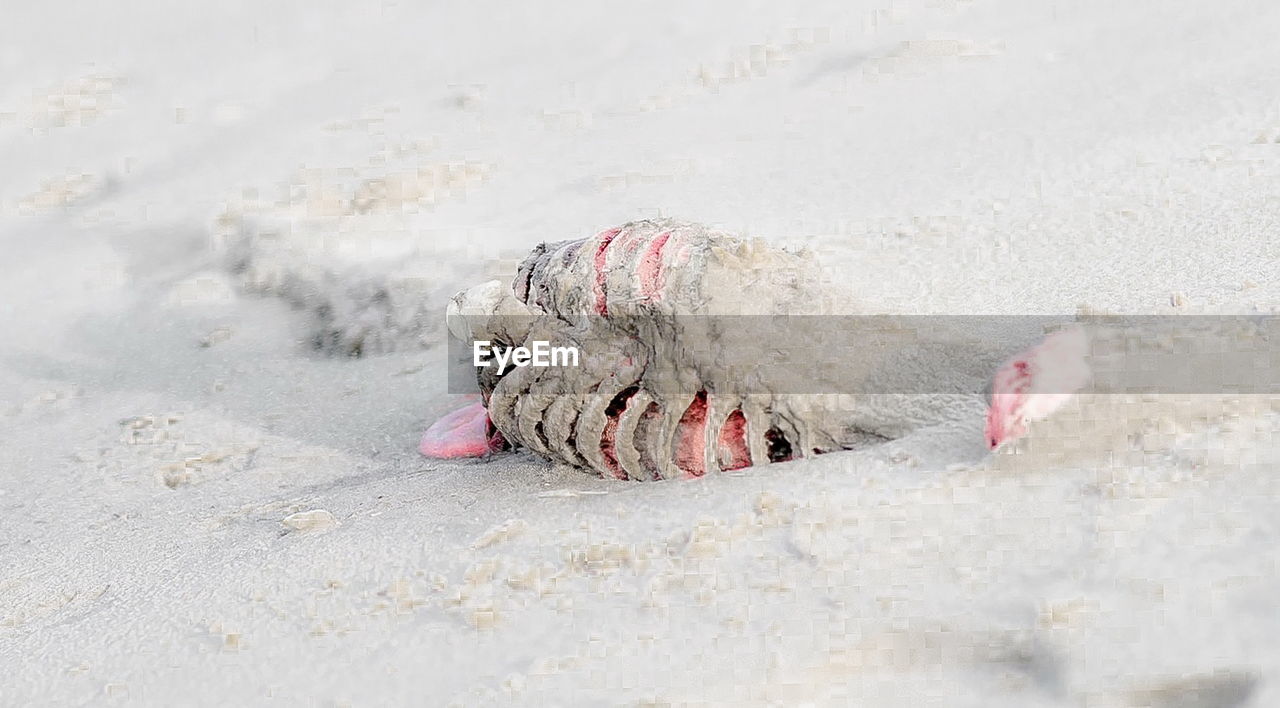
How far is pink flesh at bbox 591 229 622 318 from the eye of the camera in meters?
2.38

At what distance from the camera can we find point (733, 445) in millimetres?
2277

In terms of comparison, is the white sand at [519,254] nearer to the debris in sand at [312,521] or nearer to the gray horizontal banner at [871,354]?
the debris in sand at [312,521]

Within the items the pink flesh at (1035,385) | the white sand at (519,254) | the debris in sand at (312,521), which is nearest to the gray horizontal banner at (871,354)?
the pink flesh at (1035,385)

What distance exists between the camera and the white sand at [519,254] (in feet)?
5.29

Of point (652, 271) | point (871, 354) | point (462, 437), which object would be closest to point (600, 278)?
point (652, 271)

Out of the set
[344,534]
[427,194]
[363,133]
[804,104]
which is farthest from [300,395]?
[804,104]

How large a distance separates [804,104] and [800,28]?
0.88 metres

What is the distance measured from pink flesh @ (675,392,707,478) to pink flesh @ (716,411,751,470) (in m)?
0.04

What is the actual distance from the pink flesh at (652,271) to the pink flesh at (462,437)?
2.17ft

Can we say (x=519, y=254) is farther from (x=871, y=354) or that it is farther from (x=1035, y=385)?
(x=1035, y=385)

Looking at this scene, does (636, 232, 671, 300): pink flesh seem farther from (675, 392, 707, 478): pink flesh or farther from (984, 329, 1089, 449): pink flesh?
(984, 329, 1089, 449): pink flesh

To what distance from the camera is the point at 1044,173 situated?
3512 millimetres

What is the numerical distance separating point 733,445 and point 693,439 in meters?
0.08

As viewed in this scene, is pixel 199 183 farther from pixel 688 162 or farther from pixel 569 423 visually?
pixel 569 423
